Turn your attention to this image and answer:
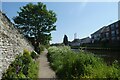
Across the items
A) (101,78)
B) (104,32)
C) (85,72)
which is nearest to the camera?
(101,78)

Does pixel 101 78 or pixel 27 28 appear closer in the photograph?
pixel 101 78

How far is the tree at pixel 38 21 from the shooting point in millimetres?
40219

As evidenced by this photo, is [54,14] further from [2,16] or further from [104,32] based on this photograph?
[104,32]

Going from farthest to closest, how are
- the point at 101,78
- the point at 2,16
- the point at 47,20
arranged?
the point at 47,20
the point at 2,16
the point at 101,78

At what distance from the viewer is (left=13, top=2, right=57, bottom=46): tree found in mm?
40219

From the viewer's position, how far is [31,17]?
4100cm

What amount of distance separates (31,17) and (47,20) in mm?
2840

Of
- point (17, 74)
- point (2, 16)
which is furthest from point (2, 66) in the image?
point (2, 16)

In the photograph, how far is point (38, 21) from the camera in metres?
40.3

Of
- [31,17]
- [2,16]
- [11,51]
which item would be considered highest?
[31,17]

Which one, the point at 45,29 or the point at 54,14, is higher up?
the point at 54,14

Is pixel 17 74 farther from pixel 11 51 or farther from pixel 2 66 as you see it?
pixel 11 51

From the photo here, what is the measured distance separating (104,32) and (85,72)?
84374 millimetres

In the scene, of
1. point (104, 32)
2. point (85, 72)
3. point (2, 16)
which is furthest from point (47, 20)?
point (104, 32)
